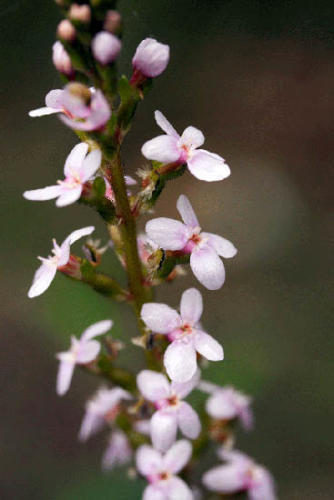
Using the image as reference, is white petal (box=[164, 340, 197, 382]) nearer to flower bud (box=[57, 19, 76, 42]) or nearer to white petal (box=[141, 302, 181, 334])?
white petal (box=[141, 302, 181, 334])

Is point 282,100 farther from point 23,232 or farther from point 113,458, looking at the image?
point 113,458

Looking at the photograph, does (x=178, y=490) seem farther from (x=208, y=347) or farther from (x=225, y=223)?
(x=225, y=223)

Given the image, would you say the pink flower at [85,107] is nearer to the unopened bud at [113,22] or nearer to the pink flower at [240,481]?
the unopened bud at [113,22]

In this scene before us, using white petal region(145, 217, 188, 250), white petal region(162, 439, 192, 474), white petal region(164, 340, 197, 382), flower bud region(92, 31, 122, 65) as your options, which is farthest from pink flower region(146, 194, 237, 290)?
white petal region(162, 439, 192, 474)

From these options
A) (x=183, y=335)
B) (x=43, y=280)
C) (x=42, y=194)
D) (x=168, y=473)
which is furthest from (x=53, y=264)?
(x=168, y=473)

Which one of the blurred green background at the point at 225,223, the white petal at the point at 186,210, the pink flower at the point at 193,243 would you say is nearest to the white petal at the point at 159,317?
the pink flower at the point at 193,243

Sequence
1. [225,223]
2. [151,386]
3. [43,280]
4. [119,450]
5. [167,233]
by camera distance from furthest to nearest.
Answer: [225,223], [119,450], [151,386], [43,280], [167,233]
